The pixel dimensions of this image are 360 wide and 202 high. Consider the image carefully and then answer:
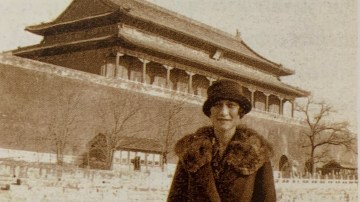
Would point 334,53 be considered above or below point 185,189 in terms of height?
above

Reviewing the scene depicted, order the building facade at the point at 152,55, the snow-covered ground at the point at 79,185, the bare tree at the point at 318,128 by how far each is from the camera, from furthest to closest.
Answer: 1. the bare tree at the point at 318,128
2. the building facade at the point at 152,55
3. the snow-covered ground at the point at 79,185

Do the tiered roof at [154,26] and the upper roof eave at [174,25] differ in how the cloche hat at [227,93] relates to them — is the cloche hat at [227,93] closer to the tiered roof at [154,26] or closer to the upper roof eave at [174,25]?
the tiered roof at [154,26]

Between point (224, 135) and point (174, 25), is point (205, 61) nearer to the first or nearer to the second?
point (174, 25)

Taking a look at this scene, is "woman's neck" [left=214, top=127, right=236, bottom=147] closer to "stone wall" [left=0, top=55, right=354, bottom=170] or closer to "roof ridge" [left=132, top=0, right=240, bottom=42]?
"stone wall" [left=0, top=55, right=354, bottom=170]

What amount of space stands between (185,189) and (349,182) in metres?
10.4

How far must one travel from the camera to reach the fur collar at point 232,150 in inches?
76.4

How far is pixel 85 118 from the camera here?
898cm

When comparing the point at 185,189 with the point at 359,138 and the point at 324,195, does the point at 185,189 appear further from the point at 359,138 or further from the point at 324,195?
the point at 324,195

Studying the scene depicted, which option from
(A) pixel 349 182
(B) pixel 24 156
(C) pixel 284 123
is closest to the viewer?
(B) pixel 24 156

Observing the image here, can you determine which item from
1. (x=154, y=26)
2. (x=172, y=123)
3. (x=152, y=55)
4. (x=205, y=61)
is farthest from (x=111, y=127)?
(x=205, y=61)

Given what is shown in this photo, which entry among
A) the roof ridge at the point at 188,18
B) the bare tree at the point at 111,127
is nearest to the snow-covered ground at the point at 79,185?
the bare tree at the point at 111,127

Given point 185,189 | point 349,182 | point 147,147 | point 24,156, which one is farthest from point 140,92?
point 185,189

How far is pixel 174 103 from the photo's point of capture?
11055 millimetres

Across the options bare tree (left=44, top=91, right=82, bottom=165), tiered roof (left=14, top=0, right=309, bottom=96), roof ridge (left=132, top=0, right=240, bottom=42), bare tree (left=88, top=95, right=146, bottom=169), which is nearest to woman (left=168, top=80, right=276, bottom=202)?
bare tree (left=44, top=91, right=82, bottom=165)
